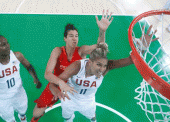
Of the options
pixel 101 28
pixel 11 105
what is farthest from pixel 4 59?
pixel 101 28

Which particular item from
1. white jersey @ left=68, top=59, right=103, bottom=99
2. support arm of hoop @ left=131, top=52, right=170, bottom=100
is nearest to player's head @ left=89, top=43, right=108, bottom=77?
white jersey @ left=68, top=59, right=103, bottom=99

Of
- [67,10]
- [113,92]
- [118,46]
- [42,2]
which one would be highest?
[42,2]

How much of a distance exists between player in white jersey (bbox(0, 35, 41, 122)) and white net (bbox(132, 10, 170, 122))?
1.57m

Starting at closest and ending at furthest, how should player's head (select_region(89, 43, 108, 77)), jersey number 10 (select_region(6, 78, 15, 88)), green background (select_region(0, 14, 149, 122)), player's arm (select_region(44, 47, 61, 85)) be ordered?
player's head (select_region(89, 43, 108, 77)) < player's arm (select_region(44, 47, 61, 85)) < jersey number 10 (select_region(6, 78, 15, 88)) < green background (select_region(0, 14, 149, 122))

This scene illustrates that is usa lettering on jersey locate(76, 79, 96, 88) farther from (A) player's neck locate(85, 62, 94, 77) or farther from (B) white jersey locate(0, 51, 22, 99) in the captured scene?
(B) white jersey locate(0, 51, 22, 99)

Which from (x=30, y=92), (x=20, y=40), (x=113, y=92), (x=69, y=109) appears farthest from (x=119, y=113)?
(x=20, y=40)

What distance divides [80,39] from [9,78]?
242 cm

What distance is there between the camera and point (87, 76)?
1.99 m

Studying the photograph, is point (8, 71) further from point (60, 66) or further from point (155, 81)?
point (155, 81)

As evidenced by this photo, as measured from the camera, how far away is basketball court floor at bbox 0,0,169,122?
10.7ft

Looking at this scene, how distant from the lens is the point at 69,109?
2.34 m

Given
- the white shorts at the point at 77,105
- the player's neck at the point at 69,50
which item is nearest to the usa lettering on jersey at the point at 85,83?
the white shorts at the point at 77,105

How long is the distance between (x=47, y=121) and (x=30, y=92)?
0.71 m

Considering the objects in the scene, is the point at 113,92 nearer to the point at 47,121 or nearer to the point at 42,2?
the point at 47,121
